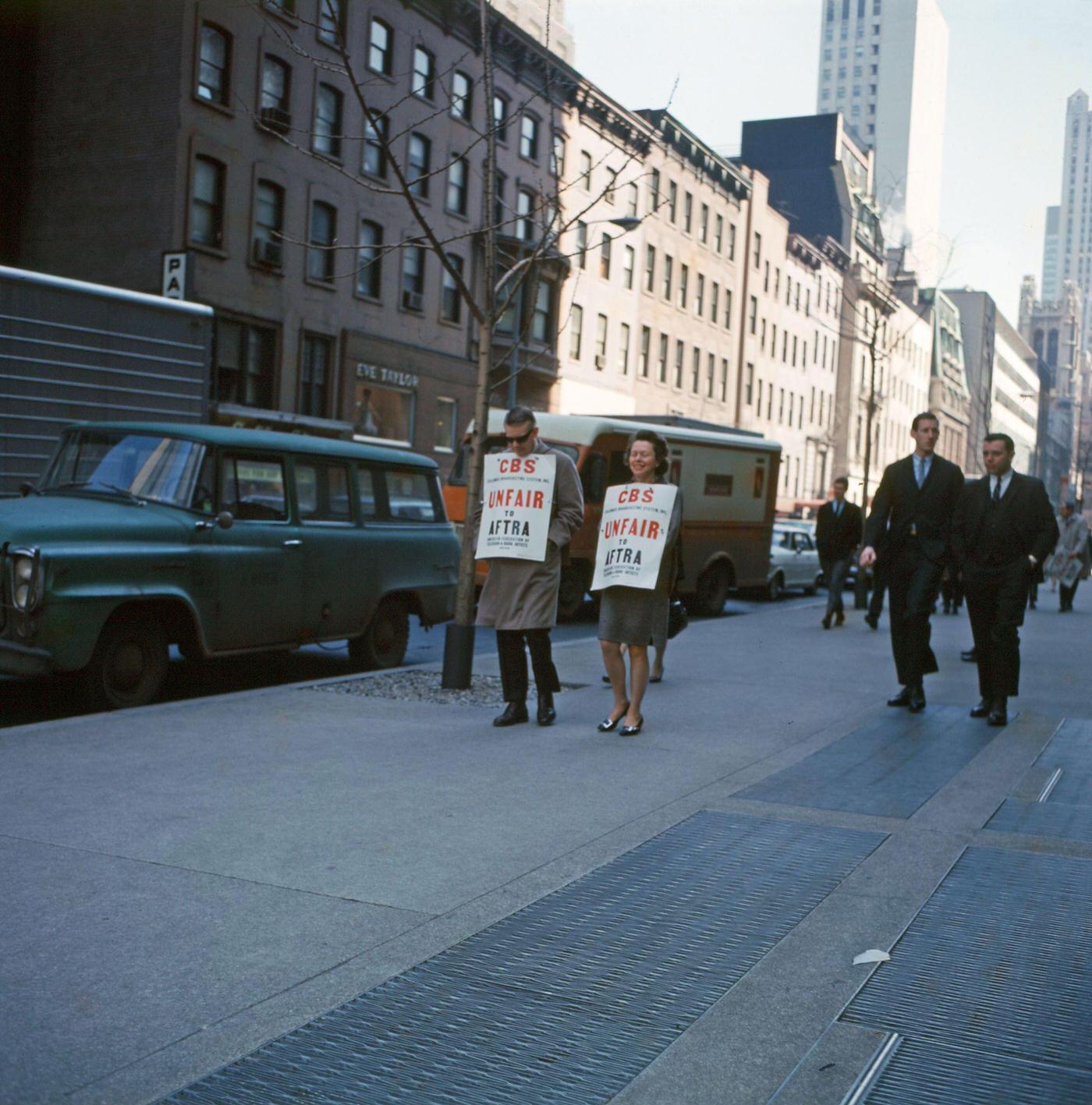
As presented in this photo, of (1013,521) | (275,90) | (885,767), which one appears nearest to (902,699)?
(1013,521)

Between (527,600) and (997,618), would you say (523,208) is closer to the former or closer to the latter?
(997,618)

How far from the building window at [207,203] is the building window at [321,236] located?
9.56 ft

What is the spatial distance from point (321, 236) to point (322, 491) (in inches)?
946

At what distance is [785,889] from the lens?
5.04 m

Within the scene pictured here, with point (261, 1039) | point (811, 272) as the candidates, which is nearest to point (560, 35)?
point (811, 272)

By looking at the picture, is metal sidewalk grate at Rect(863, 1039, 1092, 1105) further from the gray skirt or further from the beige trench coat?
the beige trench coat

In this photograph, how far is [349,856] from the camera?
529cm

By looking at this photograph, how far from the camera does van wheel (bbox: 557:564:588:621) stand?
18.5 meters

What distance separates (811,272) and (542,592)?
218 ft

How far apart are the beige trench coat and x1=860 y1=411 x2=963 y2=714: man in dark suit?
2.17 meters

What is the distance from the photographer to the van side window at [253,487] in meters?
10.0

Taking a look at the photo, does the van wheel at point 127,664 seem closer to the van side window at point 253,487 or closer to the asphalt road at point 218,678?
the asphalt road at point 218,678

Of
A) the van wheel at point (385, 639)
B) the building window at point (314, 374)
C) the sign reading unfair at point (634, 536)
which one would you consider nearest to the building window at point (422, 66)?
the building window at point (314, 374)

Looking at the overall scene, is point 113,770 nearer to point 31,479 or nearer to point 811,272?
point 31,479
